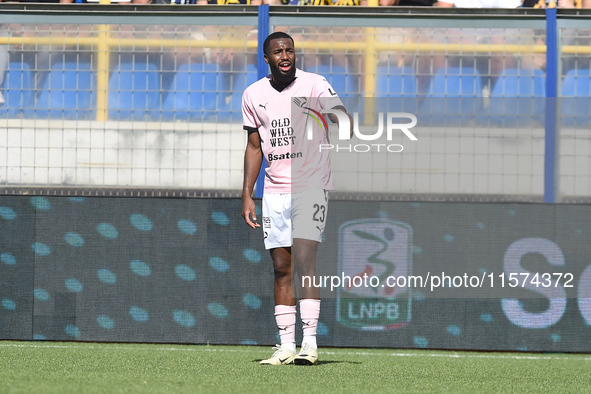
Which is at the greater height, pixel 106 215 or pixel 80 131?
pixel 80 131

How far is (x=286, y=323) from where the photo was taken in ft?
17.5

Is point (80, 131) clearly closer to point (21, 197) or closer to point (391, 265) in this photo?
point (21, 197)

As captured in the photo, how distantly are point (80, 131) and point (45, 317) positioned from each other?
140cm

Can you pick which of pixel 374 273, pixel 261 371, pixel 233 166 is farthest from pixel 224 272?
pixel 261 371

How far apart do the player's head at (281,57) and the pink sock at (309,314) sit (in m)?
1.27

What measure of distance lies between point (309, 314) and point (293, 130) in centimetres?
105

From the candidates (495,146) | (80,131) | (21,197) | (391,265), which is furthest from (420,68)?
(21,197)

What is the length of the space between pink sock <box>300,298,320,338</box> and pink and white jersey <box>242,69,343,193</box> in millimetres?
642

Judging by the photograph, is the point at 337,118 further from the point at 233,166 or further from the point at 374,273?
the point at 374,273

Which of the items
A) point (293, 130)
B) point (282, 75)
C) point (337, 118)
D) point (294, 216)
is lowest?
point (294, 216)

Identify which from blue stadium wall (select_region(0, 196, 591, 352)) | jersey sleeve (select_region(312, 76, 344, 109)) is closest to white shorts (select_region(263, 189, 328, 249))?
jersey sleeve (select_region(312, 76, 344, 109))

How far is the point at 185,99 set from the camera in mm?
6902

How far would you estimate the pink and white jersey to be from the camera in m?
5.34

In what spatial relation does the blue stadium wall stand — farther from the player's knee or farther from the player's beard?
the player's beard
